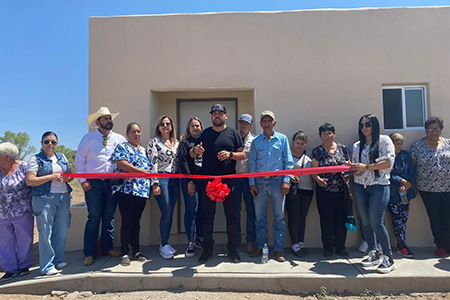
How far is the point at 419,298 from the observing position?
3.22 m

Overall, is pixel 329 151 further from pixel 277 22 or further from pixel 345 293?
pixel 277 22

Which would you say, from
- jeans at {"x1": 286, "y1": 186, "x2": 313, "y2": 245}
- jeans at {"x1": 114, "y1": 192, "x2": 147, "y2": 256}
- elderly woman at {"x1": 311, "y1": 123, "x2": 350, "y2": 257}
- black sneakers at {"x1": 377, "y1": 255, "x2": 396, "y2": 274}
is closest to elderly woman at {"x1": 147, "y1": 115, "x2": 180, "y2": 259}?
jeans at {"x1": 114, "y1": 192, "x2": 147, "y2": 256}

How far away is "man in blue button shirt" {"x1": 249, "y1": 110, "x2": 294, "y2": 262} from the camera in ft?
12.7

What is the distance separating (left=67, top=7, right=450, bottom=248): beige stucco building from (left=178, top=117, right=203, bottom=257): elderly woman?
97cm

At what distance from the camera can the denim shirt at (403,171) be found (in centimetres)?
424

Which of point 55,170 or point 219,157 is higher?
point 219,157

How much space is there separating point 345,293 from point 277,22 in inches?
171

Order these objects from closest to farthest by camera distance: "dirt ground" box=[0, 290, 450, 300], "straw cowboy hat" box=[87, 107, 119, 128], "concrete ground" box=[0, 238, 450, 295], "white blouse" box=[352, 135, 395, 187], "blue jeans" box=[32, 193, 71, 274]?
"dirt ground" box=[0, 290, 450, 300], "concrete ground" box=[0, 238, 450, 295], "white blouse" box=[352, 135, 395, 187], "blue jeans" box=[32, 193, 71, 274], "straw cowboy hat" box=[87, 107, 119, 128]

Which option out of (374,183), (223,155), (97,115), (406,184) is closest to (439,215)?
(406,184)

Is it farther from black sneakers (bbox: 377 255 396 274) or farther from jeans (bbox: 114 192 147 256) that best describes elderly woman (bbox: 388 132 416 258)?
jeans (bbox: 114 192 147 256)

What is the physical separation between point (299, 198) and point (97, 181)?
3075 mm

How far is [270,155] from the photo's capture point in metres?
3.86

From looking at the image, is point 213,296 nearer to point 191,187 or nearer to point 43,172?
point 191,187

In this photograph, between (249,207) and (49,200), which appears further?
(249,207)
